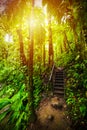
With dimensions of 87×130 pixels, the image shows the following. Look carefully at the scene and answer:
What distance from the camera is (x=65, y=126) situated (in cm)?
723

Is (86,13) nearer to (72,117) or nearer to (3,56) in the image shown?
(72,117)

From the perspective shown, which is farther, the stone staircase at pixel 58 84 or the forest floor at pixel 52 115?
the stone staircase at pixel 58 84

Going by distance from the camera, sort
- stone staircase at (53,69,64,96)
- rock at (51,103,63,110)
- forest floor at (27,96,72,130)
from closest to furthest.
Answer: forest floor at (27,96,72,130), rock at (51,103,63,110), stone staircase at (53,69,64,96)

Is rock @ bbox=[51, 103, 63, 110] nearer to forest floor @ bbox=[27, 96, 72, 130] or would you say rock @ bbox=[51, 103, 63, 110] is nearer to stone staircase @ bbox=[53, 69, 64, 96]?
forest floor @ bbox=[27, 96, 72, 130]

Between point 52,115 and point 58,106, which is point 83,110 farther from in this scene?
point 58,106

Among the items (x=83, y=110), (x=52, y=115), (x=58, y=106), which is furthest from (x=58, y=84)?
(x=83, y=110)

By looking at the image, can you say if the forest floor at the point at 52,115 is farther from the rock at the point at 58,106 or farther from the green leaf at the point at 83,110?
the green leaf at the point at 83,110

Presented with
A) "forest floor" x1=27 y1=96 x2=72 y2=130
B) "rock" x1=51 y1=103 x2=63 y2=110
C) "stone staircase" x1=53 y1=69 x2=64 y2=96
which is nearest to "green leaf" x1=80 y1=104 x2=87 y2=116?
"forest floor" x1=27 y1=96 x2=72 y2=130

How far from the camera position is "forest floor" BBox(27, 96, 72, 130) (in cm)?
741

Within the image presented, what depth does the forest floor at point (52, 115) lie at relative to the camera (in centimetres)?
741

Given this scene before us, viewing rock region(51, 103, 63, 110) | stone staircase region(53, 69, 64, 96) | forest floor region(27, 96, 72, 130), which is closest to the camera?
forest floor region(27, 96, 72, 130)

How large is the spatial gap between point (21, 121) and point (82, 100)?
3.61 metres

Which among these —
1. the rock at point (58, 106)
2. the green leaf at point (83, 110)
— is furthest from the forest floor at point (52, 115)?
the green leaf at point (83, 110)

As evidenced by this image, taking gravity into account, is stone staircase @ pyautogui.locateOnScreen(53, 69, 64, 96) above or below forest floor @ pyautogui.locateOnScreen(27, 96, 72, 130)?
above
